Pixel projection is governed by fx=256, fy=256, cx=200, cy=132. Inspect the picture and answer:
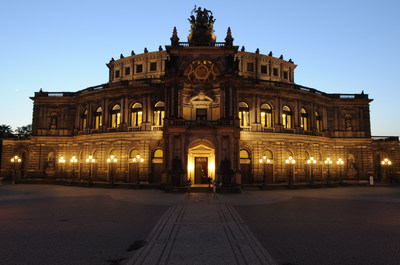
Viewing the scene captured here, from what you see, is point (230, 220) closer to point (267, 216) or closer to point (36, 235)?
point (267, 216)

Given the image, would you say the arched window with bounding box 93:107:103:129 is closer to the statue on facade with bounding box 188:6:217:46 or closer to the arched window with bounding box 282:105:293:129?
the statue on facade with bounding box 188:6:217:46

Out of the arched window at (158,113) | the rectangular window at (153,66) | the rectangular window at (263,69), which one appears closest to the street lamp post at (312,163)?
the rectangular window at (263,69)

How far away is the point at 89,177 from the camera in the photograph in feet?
128

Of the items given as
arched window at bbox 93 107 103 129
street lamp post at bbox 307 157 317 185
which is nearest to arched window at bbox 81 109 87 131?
arched window at bbox 93 107 103 129

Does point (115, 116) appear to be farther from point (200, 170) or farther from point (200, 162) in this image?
point (200, 170)

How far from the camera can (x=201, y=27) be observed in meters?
37.8

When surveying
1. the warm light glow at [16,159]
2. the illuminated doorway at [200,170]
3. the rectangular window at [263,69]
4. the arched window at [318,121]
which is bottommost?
the illuminated doorway at [200,170]

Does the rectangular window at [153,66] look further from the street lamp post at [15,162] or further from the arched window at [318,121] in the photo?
the arched window at [318,121]

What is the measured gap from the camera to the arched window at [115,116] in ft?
134

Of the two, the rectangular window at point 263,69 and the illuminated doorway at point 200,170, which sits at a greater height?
the rectangular window at point 263,69

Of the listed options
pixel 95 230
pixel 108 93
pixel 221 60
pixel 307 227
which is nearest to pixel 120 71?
pixel 108 93

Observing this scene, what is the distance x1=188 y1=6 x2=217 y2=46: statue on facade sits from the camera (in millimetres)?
37344

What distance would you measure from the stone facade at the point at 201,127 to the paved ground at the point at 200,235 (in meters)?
14.7

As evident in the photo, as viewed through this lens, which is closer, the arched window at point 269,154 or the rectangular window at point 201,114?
the rectangular window at point 201,114
